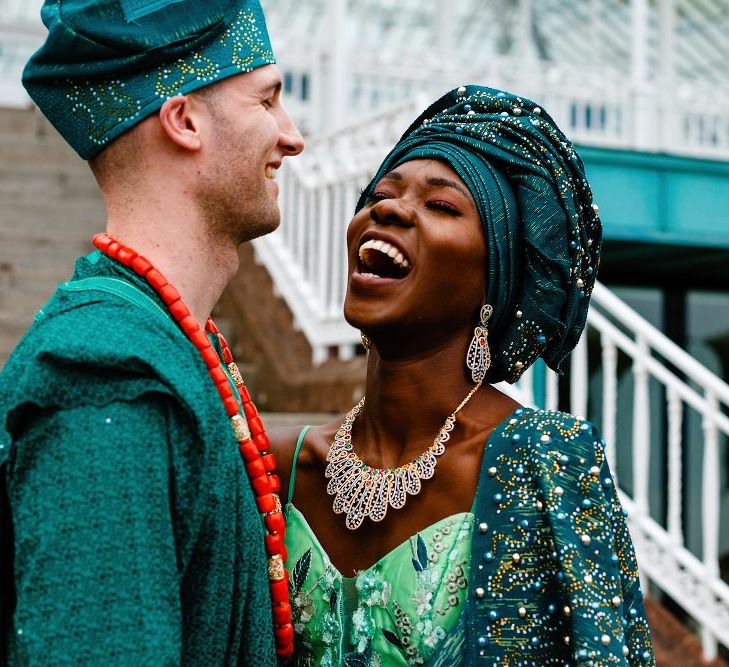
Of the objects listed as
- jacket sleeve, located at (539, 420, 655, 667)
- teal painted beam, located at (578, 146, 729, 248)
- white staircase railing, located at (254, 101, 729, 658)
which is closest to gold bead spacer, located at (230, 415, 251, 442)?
jacket sleeve, located at (539, 420, 655, 667)

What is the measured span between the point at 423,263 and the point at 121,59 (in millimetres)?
666

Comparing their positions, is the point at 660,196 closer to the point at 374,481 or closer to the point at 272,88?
the point at 374,481

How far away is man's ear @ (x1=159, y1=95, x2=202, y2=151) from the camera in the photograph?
1762 mm

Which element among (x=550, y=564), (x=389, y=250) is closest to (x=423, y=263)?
(x=389, y=250)

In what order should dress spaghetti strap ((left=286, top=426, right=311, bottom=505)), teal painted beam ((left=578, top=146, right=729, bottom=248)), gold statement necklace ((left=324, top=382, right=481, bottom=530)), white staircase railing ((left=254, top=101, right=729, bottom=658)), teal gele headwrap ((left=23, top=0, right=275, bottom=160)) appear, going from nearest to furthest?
teal gele headwrap ((left=23, top=0, right=275, bottom=160)) < gold statement necklace ((left=324, top=382, right=481, bottom=530)) < dress spaghetti strap ((left=286, top=426, right=311, bottom=505)) < white staircase railing ((left=254, top=101, right=729, bottom=658)) < teal painted beam ((left=578, top=146, right=729, bottom=248))

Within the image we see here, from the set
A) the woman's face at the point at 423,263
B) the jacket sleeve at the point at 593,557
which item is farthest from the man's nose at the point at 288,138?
the jacket sleeve at the point at 593,557

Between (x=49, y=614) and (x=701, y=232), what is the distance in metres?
8.24

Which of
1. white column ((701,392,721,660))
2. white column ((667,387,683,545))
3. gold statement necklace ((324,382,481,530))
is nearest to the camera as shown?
gold statement necklace ((324,382,481,530))

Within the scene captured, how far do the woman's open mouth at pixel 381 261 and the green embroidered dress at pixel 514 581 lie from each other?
13.6 inches

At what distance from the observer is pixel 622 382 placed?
9.80 m

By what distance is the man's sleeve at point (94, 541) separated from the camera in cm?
142

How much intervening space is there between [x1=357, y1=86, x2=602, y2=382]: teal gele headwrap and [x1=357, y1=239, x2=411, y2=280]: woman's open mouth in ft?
0.54

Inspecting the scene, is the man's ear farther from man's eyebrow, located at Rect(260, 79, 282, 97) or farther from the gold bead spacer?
the gold bead spacer

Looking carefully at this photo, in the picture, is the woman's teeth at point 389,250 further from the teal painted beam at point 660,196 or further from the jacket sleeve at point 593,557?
the teal painted beam at point 660,196
